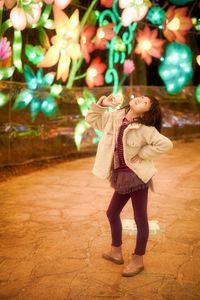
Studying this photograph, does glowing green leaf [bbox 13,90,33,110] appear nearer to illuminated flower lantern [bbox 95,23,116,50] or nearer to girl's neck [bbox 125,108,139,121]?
illuminated flower lantern [bbox 95,23,116,50]

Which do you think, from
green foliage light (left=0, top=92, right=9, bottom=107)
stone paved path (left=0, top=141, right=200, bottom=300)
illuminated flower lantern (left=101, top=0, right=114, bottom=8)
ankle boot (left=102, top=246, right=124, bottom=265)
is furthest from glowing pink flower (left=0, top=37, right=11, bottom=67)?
ankle boot (left=102, top=246, right=124, bottom=265)

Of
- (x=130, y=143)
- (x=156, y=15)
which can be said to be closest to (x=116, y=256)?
(x=130, y=143)

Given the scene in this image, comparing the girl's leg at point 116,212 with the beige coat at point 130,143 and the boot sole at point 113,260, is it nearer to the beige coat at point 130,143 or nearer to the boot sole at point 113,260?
the boot sole at point 113,260

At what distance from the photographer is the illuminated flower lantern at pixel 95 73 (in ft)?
38.2

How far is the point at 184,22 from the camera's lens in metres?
12.6

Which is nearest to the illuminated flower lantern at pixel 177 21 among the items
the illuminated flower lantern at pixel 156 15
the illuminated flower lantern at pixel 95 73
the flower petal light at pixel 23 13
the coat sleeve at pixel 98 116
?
the illuminated flower lantern at pixel 156 15

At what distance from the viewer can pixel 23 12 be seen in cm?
857

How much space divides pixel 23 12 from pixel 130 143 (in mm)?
5677

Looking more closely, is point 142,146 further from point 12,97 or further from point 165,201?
point 12,97

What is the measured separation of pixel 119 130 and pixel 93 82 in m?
7.94

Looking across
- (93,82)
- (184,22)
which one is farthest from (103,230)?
(184,22)

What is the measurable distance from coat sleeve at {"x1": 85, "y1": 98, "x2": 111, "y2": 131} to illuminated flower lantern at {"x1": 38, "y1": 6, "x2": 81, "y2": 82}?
5.96 m

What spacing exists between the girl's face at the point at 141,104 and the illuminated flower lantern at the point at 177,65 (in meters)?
11.6

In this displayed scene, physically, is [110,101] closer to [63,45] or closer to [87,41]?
[63,45]
